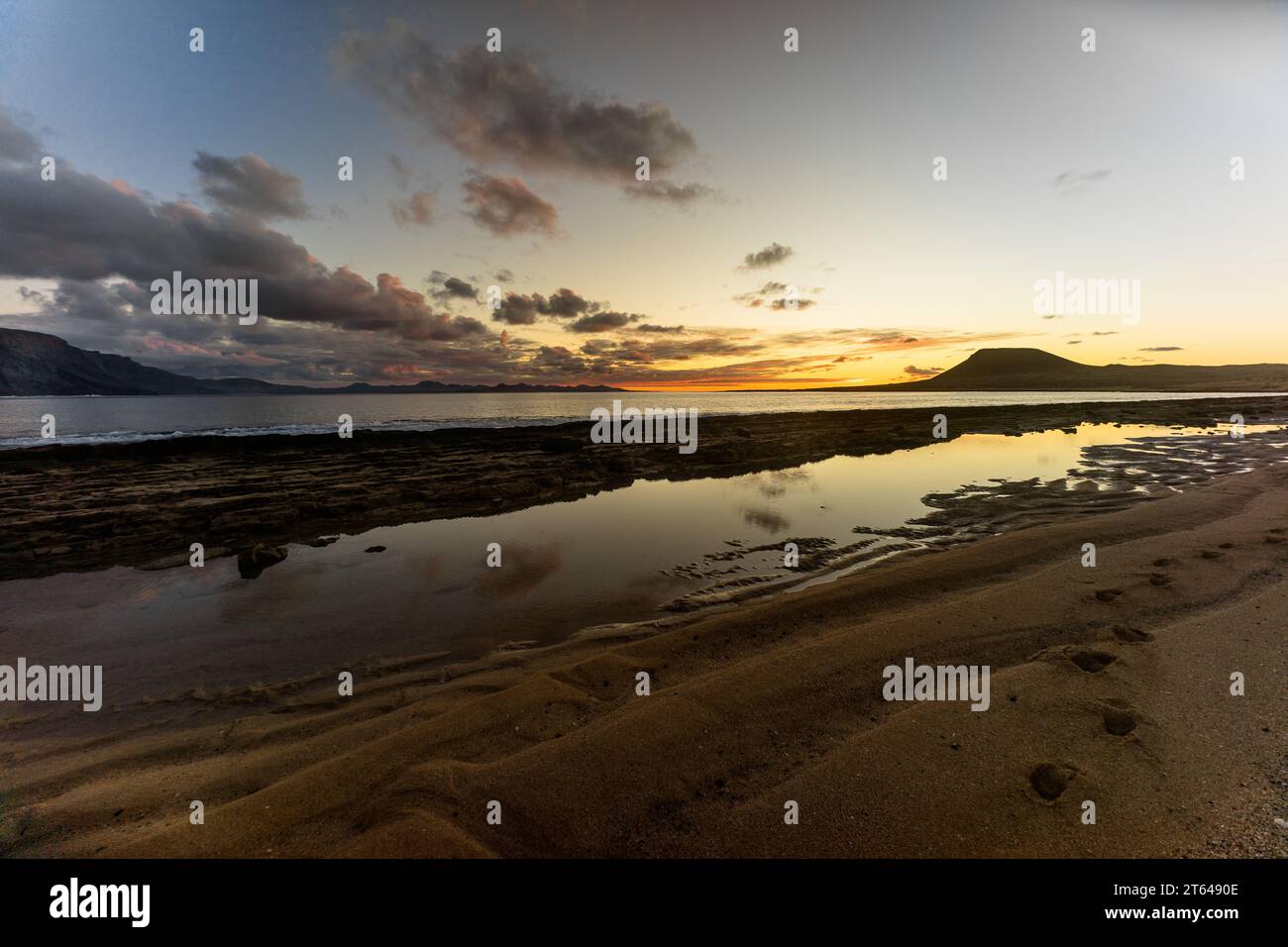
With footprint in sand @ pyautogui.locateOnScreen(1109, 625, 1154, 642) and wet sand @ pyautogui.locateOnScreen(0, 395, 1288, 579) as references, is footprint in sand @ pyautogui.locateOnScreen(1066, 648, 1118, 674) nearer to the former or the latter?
footprint in sand @ pyautogui.locateOnScreen(1109, 625, 1154, 642)

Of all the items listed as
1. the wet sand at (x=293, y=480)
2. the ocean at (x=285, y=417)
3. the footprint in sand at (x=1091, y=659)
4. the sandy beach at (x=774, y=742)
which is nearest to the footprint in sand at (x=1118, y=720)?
the sandy beach at (x=774, y=742)

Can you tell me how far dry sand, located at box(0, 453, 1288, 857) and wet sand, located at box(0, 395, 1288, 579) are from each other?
397 inches

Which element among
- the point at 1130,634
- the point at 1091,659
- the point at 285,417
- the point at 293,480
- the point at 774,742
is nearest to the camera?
the point at 774,742

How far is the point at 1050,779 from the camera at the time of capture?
4.05 metres

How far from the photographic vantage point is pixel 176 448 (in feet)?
113

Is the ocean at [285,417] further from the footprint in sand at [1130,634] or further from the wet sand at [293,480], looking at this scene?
the footprint in sand at [1130,634]

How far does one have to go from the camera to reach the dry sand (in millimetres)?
3766

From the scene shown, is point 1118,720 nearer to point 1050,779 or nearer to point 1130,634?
point 1050,779

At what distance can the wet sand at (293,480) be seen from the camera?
14367mm

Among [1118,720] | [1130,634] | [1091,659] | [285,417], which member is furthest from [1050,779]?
[285,417]

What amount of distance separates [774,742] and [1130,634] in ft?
18.4
